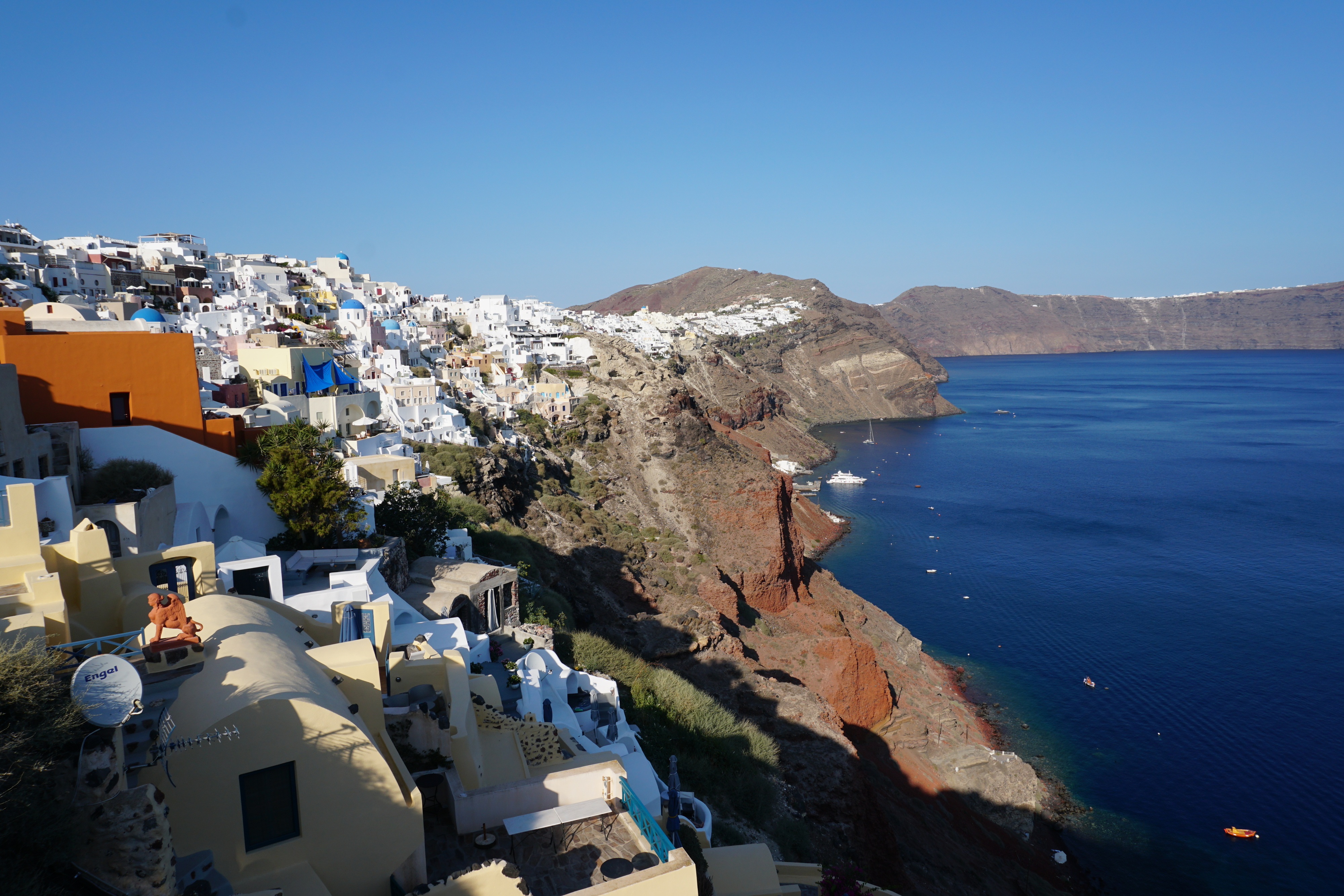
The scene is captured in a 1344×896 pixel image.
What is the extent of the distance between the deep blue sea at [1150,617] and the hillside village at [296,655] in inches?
638

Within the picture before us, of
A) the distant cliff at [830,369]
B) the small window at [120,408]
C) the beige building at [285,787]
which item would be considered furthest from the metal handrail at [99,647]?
the distant cliff at [830,369]

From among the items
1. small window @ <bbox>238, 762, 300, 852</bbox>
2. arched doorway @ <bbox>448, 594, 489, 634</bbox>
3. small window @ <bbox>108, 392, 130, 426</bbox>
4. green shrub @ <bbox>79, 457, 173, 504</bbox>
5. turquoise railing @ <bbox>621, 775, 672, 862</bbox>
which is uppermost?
small window @ <bbox>108, 392, 130, 426</bbox>

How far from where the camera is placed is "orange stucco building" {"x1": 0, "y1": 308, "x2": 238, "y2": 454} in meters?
14.5

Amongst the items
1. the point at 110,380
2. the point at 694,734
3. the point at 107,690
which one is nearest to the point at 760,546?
the point at 694,734

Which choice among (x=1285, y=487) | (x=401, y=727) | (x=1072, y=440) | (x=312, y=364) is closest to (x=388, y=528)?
(x=401, y=727)

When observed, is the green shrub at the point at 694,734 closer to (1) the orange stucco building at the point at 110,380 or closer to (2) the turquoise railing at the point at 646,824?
(2) the turquoise railing at the point at 646,824

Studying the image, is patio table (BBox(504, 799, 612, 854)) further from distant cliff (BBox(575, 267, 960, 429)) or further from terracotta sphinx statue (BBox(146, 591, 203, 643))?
distant cliff (BBox(575, 267, 960, 429))

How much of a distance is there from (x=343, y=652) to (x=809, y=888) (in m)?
8.90

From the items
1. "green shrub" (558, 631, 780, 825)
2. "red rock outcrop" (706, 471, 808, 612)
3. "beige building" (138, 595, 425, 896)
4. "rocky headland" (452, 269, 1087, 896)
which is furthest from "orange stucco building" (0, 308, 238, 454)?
"red rock outcrop" (706, 471, 808, 612)

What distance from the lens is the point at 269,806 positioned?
5.47 m

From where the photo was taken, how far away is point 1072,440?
9050cm

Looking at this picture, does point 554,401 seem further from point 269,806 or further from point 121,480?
point 269,806

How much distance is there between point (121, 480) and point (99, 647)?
836 centimetres

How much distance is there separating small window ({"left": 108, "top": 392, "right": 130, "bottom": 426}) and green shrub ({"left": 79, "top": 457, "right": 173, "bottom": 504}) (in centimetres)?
130
